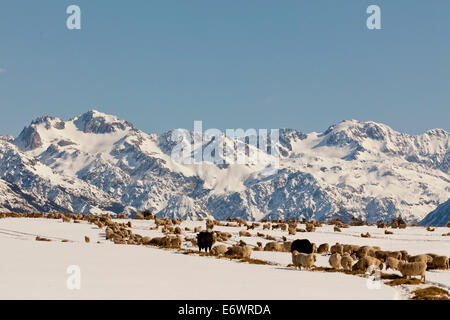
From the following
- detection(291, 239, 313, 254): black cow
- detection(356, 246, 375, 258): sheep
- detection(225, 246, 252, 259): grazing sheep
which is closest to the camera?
detection(225, 246, 252, 259): grazing sheep

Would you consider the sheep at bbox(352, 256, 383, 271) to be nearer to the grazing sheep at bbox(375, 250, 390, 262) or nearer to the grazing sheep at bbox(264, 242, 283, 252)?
the grazing sheep at bbox(375, 250, 390, 262)

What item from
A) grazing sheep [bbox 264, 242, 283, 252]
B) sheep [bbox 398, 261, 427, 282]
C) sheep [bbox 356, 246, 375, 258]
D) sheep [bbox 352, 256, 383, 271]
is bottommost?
grazing sheep [bbox 264, 242, 283, 252]

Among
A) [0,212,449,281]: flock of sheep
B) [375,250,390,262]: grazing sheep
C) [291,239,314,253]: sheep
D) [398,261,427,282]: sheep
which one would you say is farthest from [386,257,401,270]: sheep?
[291,239,314,253]: sheep

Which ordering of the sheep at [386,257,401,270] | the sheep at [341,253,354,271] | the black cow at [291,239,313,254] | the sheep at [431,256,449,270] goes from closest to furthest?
the sheep at [386,257,401,270], the sheep at [341,253,354,271], the sheep at [431,256,449,270], the black cow at [291,239,313,254]

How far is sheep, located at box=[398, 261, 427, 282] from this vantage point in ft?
123

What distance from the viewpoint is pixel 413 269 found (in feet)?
124

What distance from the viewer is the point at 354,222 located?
119 meters

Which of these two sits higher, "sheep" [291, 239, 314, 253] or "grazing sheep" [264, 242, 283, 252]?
"sheep" [291, 239, 314, 253]

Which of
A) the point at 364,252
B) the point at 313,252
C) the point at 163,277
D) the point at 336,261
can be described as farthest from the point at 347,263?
the point at 313,252

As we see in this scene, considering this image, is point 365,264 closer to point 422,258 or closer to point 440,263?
point 422,258

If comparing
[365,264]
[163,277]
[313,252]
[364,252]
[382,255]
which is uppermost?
[163,277]
